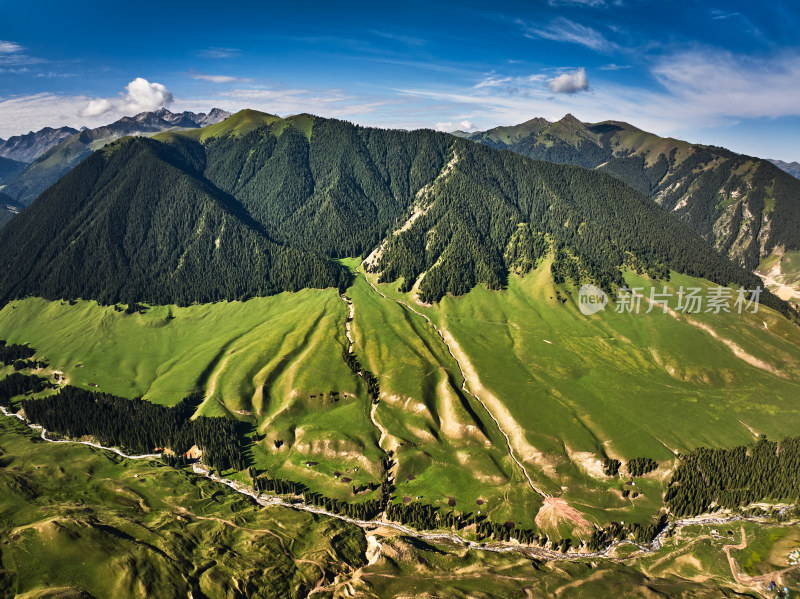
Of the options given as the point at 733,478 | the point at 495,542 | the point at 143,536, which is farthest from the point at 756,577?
the point at 143,536

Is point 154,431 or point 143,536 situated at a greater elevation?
point 143,536

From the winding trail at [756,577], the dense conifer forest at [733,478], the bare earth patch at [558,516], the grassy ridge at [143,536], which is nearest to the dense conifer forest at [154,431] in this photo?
the grassy ridge at [143,536]

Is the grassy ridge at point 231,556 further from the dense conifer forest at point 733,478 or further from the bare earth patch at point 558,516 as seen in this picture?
the bare earth patch at point 558,516

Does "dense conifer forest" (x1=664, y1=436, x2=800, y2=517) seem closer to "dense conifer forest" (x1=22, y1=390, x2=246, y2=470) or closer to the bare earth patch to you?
the bare earth patch

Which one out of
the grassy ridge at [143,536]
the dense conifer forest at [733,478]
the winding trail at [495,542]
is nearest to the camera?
the grassy ridge at [143,536]

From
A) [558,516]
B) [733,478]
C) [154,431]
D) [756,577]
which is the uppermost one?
[733,478]

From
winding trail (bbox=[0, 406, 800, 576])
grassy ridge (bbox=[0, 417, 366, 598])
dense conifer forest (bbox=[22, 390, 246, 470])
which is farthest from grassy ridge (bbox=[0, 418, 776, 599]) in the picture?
dense conifer forest (bbox=[22, 390, 246, 470])

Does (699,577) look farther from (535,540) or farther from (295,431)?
(295,431)

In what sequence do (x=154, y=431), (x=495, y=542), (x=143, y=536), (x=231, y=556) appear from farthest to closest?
(x=154, y=431) < (x=495, y=542) < (x=143, y=536) < (x=231, y=556)

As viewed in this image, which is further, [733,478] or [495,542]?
[733,478]

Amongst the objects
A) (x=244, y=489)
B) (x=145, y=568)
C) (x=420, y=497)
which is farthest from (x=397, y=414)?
(x=145, y=568)

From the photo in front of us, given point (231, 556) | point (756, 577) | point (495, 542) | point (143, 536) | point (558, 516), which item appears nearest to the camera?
point (756, 577)

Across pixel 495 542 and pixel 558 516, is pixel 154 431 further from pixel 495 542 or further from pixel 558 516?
pixel 558 516
